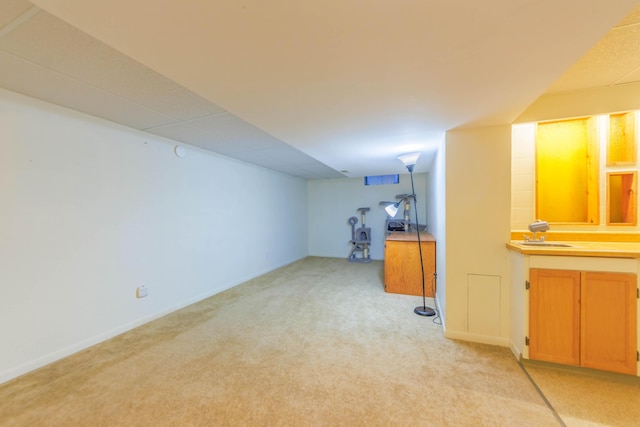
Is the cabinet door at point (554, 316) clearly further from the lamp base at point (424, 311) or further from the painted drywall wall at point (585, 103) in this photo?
the painted drywall wall at point (585, 103)

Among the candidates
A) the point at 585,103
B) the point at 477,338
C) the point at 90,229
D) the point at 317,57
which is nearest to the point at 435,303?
the point at 477,338

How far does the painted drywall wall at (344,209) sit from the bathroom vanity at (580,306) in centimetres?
363

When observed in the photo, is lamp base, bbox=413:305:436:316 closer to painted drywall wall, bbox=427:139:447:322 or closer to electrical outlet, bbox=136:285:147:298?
painted drywall wall, bbox=427:139:447:322

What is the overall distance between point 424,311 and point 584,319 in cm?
139

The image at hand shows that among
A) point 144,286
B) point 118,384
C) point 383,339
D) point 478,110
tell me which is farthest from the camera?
point 144,286

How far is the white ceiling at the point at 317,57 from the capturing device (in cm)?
95

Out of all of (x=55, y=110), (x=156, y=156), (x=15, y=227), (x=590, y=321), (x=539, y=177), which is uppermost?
(x=55, y=110)

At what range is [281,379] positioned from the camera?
5.79ft

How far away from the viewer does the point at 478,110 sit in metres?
1.88

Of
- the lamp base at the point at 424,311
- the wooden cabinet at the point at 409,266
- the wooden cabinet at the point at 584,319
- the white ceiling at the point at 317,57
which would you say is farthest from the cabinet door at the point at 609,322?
the wooden cabinet at the point at 409,266

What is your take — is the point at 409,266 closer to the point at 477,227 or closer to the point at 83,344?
the point at 477,227

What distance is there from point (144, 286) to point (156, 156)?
153 cm

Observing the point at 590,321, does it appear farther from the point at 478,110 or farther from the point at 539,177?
the point at 478,110

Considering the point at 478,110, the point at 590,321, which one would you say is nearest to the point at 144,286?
the point at 478,110
